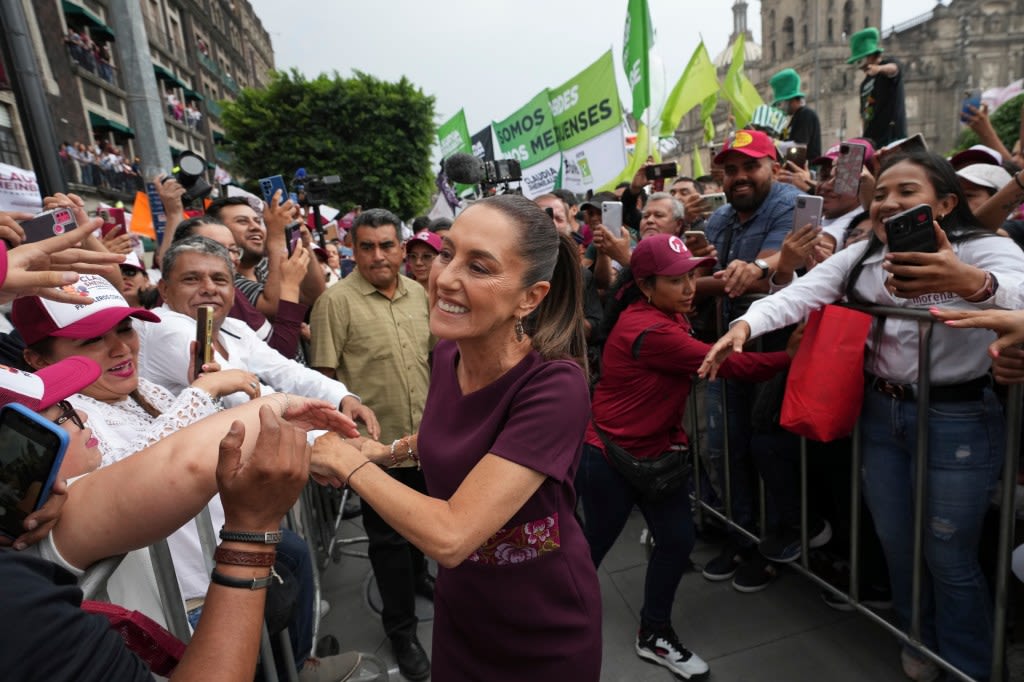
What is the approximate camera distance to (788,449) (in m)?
3.00

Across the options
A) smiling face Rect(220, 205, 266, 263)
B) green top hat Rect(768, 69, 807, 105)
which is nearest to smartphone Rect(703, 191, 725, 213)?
green top hat Rect(768, 69, 807, 105)

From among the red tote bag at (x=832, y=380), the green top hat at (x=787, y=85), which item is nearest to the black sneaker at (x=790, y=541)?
the red tote bag at (x=832, y=380)

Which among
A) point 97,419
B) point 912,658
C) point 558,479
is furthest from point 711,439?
point 97,419

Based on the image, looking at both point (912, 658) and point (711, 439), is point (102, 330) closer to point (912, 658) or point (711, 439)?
point (711, 439)

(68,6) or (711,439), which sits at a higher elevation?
(68,6)

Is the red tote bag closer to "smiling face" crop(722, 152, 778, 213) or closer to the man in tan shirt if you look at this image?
"smiling face" crop(722, 152, 778, 213)

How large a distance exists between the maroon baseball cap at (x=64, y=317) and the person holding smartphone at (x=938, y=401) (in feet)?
7.33

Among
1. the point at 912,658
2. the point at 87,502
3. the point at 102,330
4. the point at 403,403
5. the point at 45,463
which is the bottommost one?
the point at 912,658

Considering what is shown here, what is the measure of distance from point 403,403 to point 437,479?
1683mm

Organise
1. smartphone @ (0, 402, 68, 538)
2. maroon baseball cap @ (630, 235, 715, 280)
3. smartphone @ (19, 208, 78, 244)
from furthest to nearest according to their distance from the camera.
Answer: maroon baseball cap @ (630, 235, 715, 280), smartphone @ (19, 208, 78, 244), smartphone @ (0, 402, 68, 538)

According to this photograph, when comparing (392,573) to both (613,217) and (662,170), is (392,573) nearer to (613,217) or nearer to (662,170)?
(613,217)

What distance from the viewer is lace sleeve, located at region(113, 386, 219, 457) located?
1627mm

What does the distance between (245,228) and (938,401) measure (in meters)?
4.36

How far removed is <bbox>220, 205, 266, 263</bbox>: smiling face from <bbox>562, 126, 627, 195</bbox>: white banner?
544 centimetres
